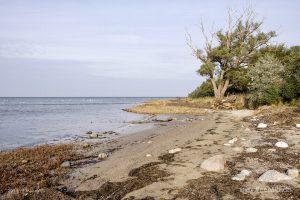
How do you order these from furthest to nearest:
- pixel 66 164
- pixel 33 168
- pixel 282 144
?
pixel 66 164, pixel 33 168, pixel 282 144

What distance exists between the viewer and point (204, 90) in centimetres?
5316

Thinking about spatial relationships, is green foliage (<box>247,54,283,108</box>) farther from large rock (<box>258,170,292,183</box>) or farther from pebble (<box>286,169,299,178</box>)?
large rock (<box>258,170,292,183</box>)

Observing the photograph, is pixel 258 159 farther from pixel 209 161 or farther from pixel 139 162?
pixel 139 162

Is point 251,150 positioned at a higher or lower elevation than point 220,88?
lower

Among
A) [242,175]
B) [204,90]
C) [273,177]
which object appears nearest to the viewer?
[273,177]

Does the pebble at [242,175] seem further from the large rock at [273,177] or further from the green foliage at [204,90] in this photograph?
the green foliage at [204,90]

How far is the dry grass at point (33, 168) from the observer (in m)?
9.07

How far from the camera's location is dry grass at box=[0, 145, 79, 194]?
9.07 meters

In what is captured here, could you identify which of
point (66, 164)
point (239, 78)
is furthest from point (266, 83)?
point (66, 164)

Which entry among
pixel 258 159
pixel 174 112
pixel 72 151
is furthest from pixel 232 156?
pixel 174 112

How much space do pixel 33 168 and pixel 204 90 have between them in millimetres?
43927

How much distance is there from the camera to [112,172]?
953 cm

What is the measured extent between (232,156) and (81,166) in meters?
4.76

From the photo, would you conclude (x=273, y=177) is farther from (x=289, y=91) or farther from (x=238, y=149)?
(x=289, y=91)
